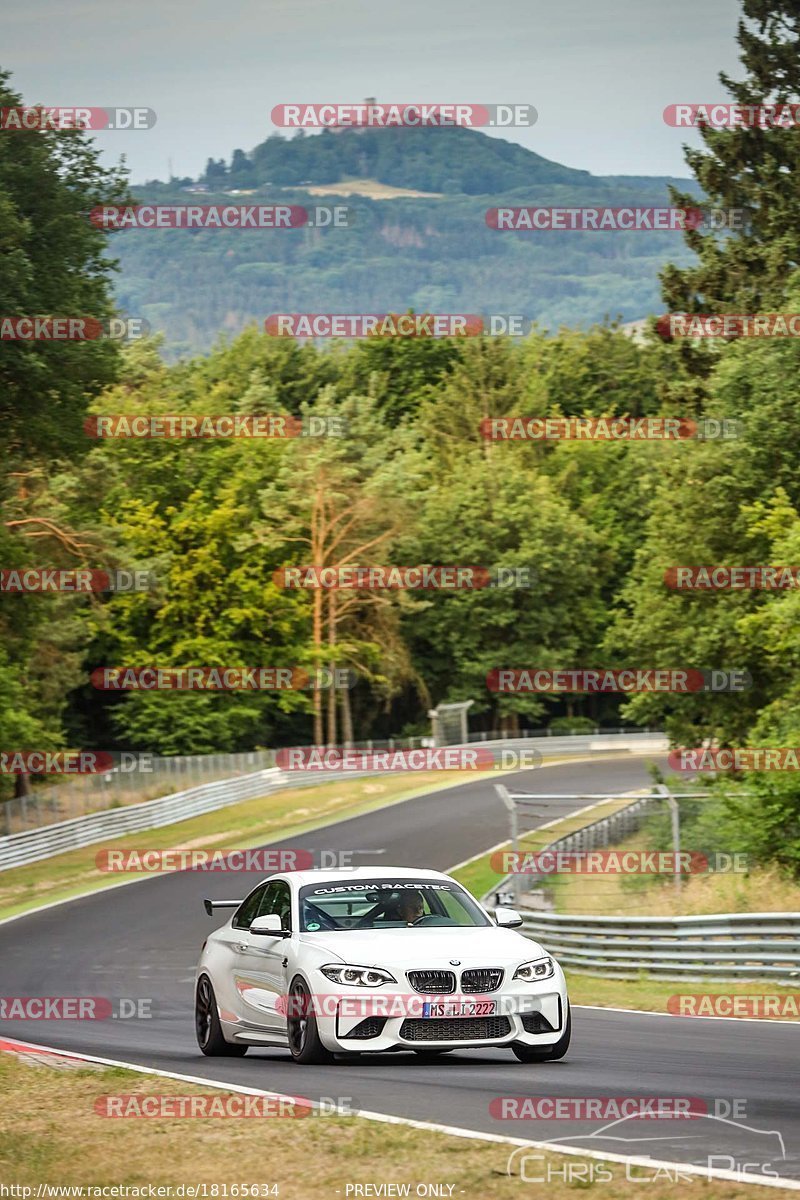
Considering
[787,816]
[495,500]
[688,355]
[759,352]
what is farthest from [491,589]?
[787,816]

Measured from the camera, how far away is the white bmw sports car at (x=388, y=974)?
1171 cm

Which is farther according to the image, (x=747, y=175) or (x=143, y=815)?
(x=143, y=815)

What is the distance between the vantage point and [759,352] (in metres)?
38.2

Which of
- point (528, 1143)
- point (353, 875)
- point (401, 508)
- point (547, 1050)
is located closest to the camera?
point (528, 1143)

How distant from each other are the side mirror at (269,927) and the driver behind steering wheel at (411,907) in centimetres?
83

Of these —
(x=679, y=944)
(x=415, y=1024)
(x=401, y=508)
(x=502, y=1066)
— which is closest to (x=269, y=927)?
(x=415, y=1024)

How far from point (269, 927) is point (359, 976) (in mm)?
1148

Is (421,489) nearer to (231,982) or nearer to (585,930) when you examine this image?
(585,930)

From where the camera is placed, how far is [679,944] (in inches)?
856

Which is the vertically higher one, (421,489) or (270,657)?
(421,489)

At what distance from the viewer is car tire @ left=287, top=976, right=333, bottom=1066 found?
11992 mm

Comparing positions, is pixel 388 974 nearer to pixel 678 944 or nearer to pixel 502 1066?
pixel 502 1066

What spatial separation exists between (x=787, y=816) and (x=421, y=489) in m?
72.6

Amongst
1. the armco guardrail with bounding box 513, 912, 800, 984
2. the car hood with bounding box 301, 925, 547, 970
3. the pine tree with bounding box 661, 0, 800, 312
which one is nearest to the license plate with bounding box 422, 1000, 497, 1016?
the car hood with bounding box 301, 925, 547, 970
